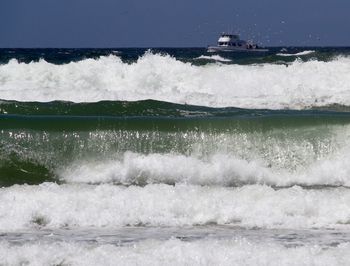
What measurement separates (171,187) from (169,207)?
1.91 feet

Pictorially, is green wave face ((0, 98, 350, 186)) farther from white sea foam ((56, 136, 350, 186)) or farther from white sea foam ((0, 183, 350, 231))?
white sea foam ((0, 183, 350, 231))

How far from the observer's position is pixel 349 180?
394 inches

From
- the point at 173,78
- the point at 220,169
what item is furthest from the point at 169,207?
the point at 173,78

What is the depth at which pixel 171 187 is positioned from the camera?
8.86 meters

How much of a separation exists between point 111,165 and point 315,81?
13.1 metres

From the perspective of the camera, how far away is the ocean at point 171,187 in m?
6.49

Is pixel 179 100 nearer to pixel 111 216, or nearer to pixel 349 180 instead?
pixel 349 180

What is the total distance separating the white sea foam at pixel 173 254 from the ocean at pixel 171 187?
0.01 m

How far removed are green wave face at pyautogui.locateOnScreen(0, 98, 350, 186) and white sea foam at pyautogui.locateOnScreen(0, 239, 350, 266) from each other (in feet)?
12.4

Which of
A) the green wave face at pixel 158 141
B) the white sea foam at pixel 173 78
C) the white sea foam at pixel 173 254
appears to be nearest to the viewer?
the white sea foam at pixel 173 254
